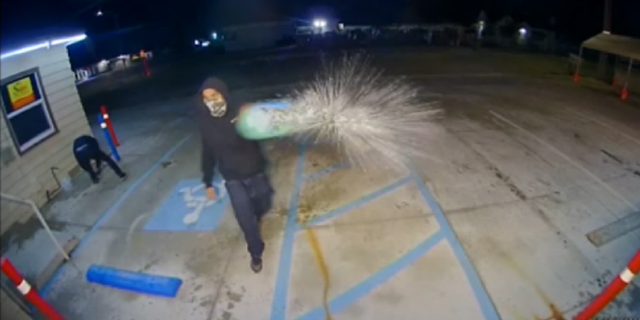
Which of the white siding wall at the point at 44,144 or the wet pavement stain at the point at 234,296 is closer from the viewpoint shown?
the white siding wall at the point at 44,144

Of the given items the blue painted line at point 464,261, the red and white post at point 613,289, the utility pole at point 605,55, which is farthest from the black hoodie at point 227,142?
the utility pole at point 605,55

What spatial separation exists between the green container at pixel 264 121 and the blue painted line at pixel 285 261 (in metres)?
0.97

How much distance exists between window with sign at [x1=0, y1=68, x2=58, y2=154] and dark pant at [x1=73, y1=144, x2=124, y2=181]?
2.04ft

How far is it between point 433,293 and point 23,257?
3.13 metres

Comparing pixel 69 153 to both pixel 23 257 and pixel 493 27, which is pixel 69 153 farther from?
pixel 493 27

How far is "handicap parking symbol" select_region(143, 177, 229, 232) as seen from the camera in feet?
14.9

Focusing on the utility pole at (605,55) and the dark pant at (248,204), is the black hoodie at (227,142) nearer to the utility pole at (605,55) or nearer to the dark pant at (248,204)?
the dark pant at (248,204)

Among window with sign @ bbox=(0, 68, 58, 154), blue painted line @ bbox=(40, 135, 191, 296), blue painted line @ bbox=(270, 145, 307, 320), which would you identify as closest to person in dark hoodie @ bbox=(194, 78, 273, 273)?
blue painted line @ bbox=(270, 145, 307, 320)

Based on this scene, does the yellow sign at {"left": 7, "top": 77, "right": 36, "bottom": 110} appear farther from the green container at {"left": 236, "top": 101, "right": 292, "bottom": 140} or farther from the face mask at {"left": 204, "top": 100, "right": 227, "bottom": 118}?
the green container at {"left": 236, "top": 101, "right": 292, "bottom": 140}

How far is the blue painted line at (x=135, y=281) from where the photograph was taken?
3.48m

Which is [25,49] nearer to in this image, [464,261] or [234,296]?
[234,296]

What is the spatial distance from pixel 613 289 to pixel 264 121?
227 inches

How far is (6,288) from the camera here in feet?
6.64

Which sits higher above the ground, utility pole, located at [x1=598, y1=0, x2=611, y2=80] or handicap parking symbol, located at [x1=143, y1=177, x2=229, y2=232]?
utility pole, located at [x1=598, y1=0, x2=611, y2=80]
